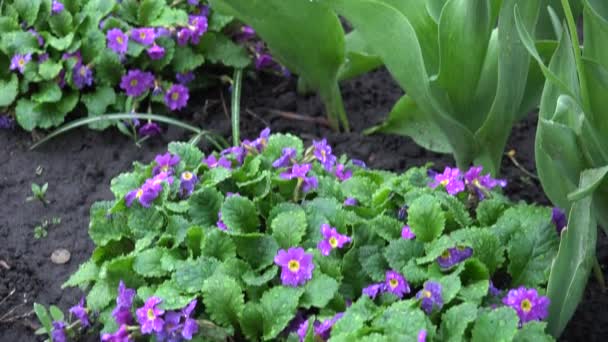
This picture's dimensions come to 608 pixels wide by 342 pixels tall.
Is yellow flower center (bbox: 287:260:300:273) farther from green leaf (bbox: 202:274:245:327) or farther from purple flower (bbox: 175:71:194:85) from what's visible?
purple flower (bbox: 175:71:194:85)

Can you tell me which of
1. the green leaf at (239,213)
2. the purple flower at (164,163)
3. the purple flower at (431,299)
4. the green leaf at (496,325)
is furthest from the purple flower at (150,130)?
the green leaf at (496,325)

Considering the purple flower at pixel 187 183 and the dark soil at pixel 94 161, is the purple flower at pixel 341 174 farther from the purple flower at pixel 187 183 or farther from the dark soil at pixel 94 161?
the dark soil at pixel 94 161

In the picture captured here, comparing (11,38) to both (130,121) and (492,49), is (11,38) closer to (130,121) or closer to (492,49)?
(130,121)

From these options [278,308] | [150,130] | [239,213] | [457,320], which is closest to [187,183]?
[239,213]

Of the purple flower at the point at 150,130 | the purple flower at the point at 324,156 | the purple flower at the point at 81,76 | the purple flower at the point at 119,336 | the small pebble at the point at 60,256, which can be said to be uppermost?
the purple flower at the point at 324,156

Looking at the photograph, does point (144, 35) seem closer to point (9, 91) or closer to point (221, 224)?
point (9, 91)

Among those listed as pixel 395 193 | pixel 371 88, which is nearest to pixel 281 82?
pixel 371 88
